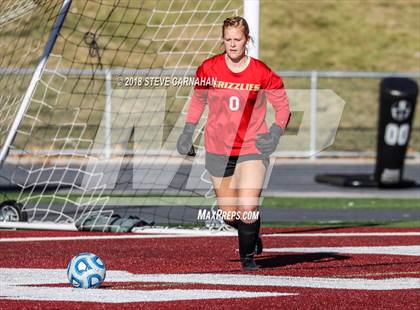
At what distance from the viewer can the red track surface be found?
7.50m

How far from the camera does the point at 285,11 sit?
39.8 meters

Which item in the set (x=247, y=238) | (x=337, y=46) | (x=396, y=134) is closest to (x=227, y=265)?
(x=247, y=238)

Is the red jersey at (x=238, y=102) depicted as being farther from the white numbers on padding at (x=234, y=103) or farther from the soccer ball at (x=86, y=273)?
the soccer ball at (x=86, y=273)

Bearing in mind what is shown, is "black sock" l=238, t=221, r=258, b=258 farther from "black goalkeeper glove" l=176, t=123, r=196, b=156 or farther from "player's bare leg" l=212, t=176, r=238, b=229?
"black goalkeeper glove" l=176, t=123, r=196, b=156

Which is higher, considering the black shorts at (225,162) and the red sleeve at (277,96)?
the red sleeve at (277,96)

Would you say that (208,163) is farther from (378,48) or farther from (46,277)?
(378,48)

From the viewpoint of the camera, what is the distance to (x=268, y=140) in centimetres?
919

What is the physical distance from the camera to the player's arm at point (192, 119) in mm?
9438

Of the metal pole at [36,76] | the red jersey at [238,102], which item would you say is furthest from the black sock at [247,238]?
the metal pole at [36,76]

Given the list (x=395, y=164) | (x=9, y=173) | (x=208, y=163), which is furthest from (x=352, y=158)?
(x=208, y=163)

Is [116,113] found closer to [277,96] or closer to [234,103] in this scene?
[234,103]

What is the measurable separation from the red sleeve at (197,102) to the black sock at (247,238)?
0.95 metres

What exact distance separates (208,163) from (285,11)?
30.8m

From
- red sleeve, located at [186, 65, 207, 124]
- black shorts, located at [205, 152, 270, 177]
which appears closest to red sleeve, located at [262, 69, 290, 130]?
black shorts, located at [205, 152, 270, 177]
